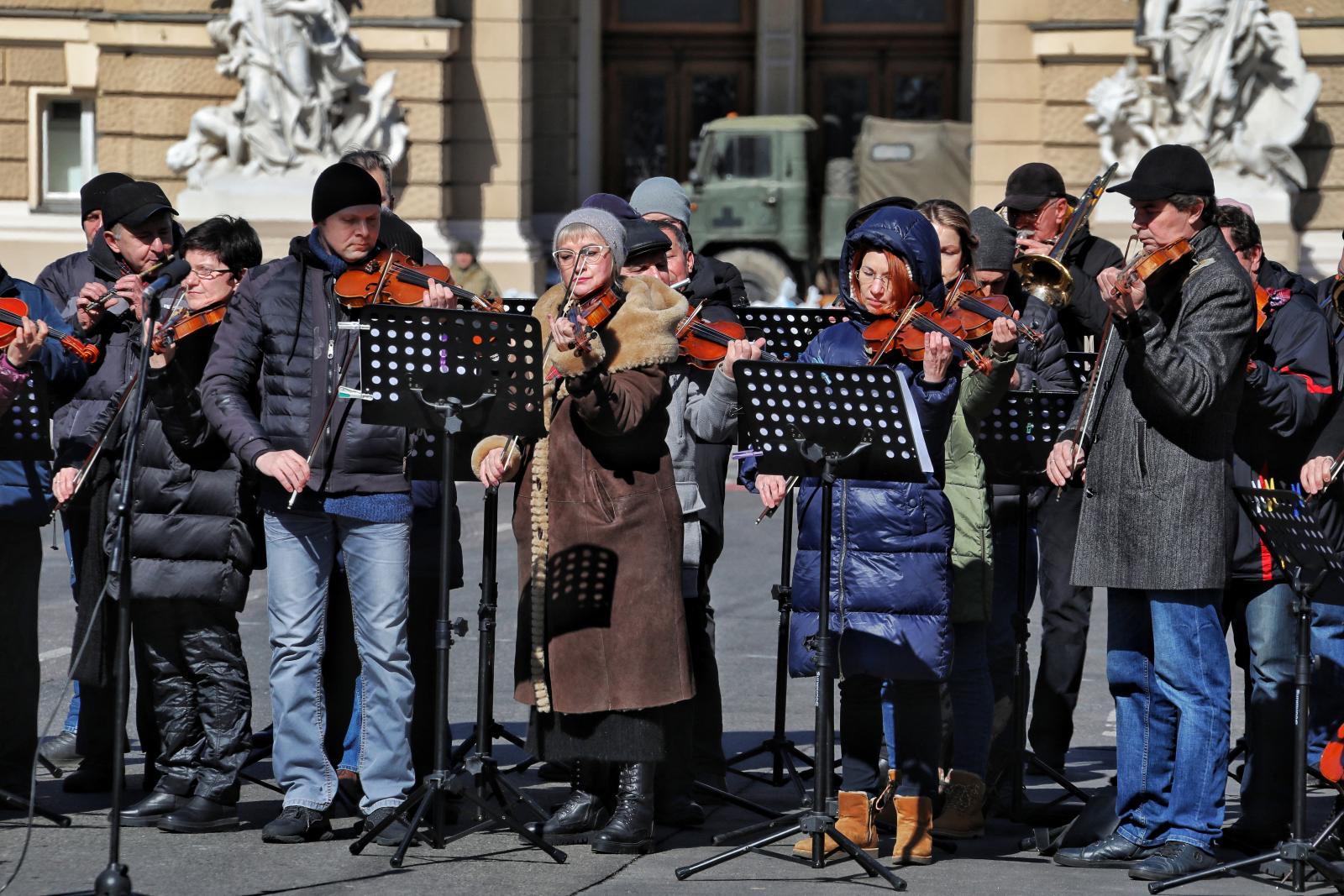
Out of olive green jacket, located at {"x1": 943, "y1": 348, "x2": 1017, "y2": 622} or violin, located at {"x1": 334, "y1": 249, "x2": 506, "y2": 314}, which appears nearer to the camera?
violin, located at {"x1": 334, "y1": 249, "x2": 506, "y2": 314}

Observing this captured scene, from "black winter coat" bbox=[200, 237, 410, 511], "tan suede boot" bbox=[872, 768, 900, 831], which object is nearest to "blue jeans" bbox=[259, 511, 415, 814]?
"black winter coat" bbox=[200, 237, 410, 511]

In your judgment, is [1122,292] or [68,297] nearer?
[1122,292]

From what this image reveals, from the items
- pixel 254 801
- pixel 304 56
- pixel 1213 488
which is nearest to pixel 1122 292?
pixel 1213 488

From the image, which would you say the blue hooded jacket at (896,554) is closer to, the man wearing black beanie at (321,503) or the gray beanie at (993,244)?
the gray beanie at (993,244)

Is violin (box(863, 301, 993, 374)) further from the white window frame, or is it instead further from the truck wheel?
the white window frame

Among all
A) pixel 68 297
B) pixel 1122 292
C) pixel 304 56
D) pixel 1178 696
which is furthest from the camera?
pixel 304 56

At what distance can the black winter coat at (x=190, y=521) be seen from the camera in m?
6.85

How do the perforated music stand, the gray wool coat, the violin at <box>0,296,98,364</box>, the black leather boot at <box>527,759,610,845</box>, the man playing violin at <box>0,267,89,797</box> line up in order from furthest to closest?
the perforated music stand
the man playing violin at <box>0,267,89,797</box>
the black leather boot at <box>527,759,610,845</box>
the violin at <box>0,296,98,364</box>
the gray wool coat

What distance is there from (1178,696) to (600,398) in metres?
1.93

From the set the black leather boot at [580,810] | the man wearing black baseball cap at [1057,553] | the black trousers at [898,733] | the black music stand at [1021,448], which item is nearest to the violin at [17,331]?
the black leather boot at [580,810]

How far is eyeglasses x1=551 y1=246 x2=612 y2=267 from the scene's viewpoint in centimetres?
632

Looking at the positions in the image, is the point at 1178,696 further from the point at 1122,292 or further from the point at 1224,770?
the point at 1122,292

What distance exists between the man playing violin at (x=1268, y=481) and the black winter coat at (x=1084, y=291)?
929mm

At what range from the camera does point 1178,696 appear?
20.8ft
